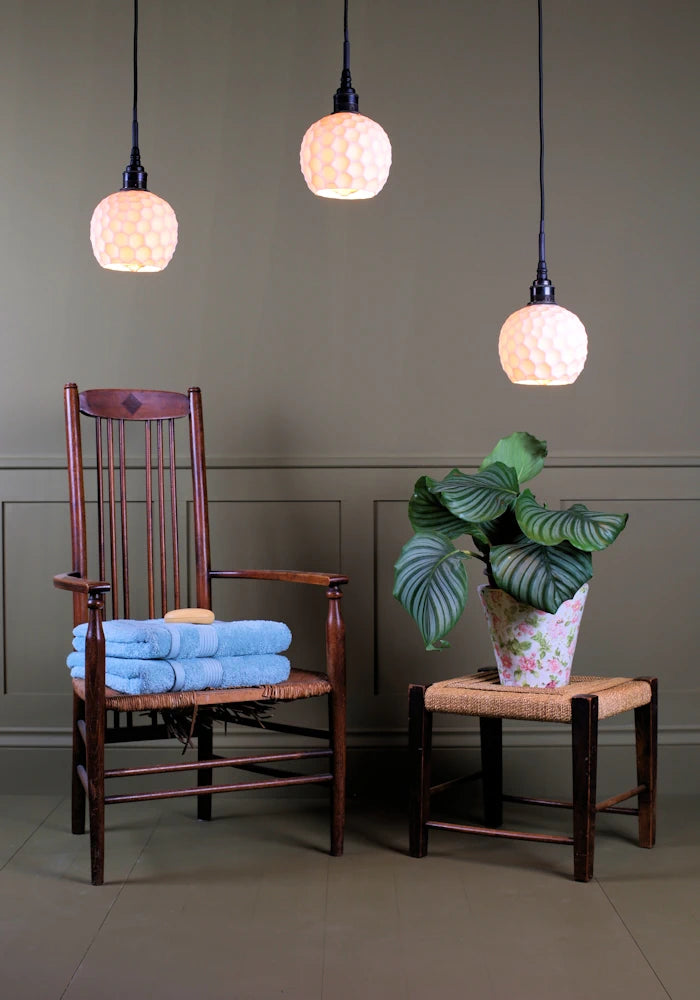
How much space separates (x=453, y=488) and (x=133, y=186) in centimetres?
94

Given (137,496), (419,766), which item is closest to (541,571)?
(419,766)

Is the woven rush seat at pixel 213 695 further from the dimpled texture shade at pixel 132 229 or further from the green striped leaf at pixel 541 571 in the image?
the dimpled texture shade at pixel 132 229

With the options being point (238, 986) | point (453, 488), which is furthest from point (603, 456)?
point (238, 986)

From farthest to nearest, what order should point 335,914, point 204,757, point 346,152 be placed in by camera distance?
point 204,757 → point 335,914 → point 346,152

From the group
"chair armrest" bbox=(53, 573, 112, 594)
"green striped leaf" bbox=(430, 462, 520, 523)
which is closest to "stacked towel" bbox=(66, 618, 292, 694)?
"chair armrest" bbox=(53, 573, 112, 594)

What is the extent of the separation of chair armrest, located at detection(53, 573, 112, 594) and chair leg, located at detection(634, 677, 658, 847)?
1.24 meters

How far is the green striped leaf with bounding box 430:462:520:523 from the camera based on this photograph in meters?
2.25

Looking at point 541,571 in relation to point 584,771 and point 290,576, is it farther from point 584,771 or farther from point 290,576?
point 290,576

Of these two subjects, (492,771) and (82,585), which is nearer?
(82,585)

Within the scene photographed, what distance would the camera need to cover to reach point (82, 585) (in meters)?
2.20

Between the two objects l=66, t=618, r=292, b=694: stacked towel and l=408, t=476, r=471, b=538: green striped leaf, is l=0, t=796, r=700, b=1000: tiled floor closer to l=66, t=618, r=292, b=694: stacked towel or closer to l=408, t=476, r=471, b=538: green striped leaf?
l=66, t=618, r=292, b=694: stacked towel

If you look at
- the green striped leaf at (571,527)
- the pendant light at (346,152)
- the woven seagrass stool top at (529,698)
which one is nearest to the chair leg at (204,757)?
the woven seagrass stool top at (529,698)

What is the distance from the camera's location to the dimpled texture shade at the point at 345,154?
185 cm

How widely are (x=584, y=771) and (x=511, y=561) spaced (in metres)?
0.45
